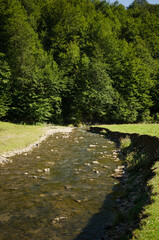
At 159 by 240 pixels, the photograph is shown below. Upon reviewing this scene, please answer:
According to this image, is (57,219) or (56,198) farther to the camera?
(56,198)

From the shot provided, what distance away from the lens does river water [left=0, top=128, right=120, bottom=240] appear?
21.2ft

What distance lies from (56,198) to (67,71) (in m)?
46.6

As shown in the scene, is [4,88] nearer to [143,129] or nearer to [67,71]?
[67,71]

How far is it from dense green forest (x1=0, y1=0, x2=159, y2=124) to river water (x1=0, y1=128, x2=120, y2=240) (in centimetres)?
3012

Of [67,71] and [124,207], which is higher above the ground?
[67,71]

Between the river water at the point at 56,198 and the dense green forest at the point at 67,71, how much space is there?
98.8 ft

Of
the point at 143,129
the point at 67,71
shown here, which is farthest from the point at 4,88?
the point at 143,129

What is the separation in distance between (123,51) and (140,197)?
182ft

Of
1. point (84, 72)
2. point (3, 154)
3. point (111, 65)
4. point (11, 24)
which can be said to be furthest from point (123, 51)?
point (3, 154)

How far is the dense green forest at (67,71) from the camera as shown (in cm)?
4381

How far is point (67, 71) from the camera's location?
2064 inches

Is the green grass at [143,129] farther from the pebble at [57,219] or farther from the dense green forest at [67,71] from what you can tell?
the dense green forest at [67,71]

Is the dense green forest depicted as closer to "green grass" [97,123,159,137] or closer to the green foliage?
the green foliage

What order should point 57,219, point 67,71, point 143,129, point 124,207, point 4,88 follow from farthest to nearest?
point 67,71
point 4,88
point 143,129
point 124,207
point 57,219
